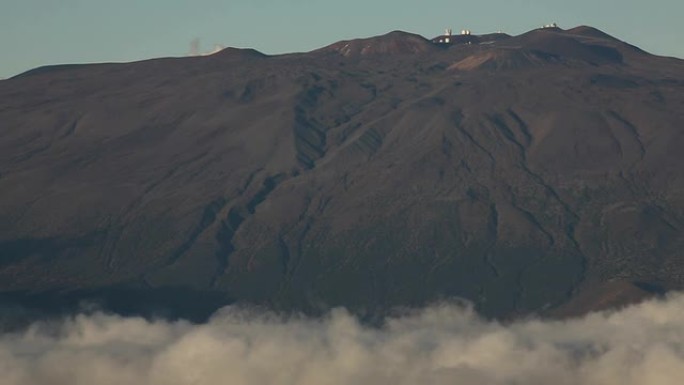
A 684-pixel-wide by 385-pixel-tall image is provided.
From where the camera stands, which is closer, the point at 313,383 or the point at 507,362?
the point at 313,383

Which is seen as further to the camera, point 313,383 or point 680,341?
point 680,341

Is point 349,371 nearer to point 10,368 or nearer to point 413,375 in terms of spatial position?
point 413,375

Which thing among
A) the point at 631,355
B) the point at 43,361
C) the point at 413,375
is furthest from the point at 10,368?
the point at 631,355

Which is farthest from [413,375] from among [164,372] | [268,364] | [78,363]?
[78,363]

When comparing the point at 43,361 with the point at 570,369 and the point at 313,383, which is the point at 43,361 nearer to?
the point at 313,383

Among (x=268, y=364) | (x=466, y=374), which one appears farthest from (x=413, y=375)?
(x=268, y=364)

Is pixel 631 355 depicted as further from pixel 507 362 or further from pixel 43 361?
pixel 43 361

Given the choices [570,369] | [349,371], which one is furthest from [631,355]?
[349,371]
